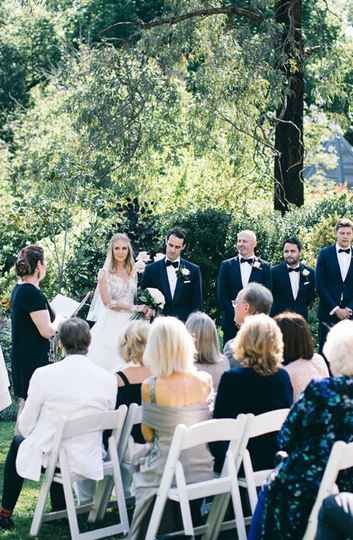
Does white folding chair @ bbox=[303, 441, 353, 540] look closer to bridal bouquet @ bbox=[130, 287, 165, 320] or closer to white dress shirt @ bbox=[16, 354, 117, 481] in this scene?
white dress shirt @ bbox=[16, 354, 117, 481]

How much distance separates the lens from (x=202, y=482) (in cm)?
→ 587

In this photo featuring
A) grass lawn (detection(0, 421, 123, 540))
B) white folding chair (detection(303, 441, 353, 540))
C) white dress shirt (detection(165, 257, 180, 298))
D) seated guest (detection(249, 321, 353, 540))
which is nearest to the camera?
white folding chair (detection(303, 441, 353, 540))

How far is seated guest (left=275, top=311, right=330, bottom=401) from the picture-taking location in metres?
6.46

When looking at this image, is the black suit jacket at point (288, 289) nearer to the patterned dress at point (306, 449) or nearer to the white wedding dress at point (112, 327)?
the white wedding dress at point (112, 327)

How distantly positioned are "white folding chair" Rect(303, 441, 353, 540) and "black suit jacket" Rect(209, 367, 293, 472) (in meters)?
1.11

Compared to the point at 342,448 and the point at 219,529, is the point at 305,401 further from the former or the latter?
the point at 219,529

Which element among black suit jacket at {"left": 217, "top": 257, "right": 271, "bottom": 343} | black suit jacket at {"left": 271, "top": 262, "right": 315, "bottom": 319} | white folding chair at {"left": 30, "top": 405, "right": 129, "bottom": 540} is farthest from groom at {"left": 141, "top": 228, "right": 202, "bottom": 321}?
white folding chair at {"left": 30, "top": 405, "right": 129, "bottom": 540}

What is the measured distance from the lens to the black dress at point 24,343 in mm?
7758

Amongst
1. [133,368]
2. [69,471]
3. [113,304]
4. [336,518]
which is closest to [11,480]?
[69,471]

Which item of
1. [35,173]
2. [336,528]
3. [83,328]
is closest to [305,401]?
[336,528]

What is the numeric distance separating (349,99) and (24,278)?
38.3 feet

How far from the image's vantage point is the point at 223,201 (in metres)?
17.1

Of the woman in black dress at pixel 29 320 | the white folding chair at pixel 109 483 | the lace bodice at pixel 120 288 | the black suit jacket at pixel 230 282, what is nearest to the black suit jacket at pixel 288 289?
the black suit jacket at pixel 230 282

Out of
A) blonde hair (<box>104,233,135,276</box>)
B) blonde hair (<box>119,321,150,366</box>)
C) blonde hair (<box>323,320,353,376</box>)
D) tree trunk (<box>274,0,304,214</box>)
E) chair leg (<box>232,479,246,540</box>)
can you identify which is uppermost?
tree trunk (<box>274,0,304,214</box>)
